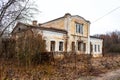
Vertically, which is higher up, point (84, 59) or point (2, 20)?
point (2, 20)

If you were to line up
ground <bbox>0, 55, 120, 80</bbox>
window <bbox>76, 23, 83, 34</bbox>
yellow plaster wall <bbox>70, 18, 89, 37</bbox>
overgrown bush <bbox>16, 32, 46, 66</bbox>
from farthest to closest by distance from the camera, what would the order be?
1. window <bbox>76, 23, 83, 34</bbox>
2. yellow plaster wall <bbox>70, 18, 89, 37</bbox>
3. overgrown bush <bbox>16, 32, 46, 66</bbox>
4. ground <bbox>0, 55, 120, 80</bbox>

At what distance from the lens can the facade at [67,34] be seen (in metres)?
29.3

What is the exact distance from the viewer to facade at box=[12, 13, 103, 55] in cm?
2933

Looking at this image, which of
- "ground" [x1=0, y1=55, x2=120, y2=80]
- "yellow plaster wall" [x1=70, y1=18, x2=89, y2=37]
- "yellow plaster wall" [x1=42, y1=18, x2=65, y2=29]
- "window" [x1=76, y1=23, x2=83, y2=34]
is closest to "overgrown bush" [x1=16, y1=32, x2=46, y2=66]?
"ground" [x1=0, y1=55, x2=120, y2=80]

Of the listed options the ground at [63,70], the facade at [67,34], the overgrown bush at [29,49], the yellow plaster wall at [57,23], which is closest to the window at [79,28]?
the facade at [67,34]

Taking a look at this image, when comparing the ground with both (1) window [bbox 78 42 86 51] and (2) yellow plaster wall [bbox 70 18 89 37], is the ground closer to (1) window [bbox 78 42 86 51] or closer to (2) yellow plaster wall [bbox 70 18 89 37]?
(2) yellow plaster wall [bbox 70 18 89 37]

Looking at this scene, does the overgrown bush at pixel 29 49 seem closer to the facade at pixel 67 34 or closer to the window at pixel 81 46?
the facade at pixel 67 34

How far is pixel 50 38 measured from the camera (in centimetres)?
2917

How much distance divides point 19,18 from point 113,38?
63.7 metres

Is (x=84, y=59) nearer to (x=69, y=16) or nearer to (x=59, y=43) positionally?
(x=59, y=43)

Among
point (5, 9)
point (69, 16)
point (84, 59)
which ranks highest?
point (69, 16)

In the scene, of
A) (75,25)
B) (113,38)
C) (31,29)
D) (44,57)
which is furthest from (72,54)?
(113,38)

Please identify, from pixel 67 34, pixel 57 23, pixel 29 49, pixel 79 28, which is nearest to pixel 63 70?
pixel 29 49

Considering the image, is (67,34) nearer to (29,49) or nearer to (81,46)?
(81,46)
